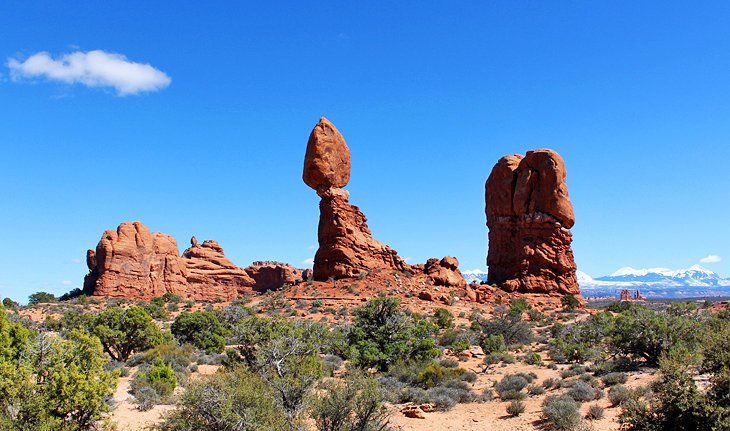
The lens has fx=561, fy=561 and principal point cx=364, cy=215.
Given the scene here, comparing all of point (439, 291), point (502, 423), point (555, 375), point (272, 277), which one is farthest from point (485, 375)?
point (272, 277)

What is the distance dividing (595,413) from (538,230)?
35811mm

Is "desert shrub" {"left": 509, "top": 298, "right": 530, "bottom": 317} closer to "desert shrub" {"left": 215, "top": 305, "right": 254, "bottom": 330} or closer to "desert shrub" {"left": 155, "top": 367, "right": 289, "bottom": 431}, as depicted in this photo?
"desert shrub" {"left": 215, "top": 305, "right": 254, "bottom": 330}

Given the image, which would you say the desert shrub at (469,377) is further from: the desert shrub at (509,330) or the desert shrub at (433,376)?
the desert shrub at (509,330)

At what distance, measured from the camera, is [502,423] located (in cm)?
1424

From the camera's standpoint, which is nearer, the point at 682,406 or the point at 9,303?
the point at 682,406

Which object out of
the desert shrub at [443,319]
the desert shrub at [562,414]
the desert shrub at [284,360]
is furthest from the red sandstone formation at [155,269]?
the desert shrub at [562,414]

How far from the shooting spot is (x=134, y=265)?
193 ft

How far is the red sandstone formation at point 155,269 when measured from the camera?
5734 centimetres

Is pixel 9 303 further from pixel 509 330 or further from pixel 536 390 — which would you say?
pixel 536 390

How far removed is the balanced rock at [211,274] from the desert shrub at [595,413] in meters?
56.6

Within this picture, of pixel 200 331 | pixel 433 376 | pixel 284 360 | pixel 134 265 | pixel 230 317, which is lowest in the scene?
pixel 433 376

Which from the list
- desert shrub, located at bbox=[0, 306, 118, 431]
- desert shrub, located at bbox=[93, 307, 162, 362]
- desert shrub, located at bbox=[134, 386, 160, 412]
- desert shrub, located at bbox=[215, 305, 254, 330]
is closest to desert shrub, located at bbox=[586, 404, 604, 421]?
desert shrub, located at bbox=[0, 306, 118, 431]

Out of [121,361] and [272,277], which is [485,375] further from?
[272,277]

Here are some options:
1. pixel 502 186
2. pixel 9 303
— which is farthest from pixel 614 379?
pixel 9 303
